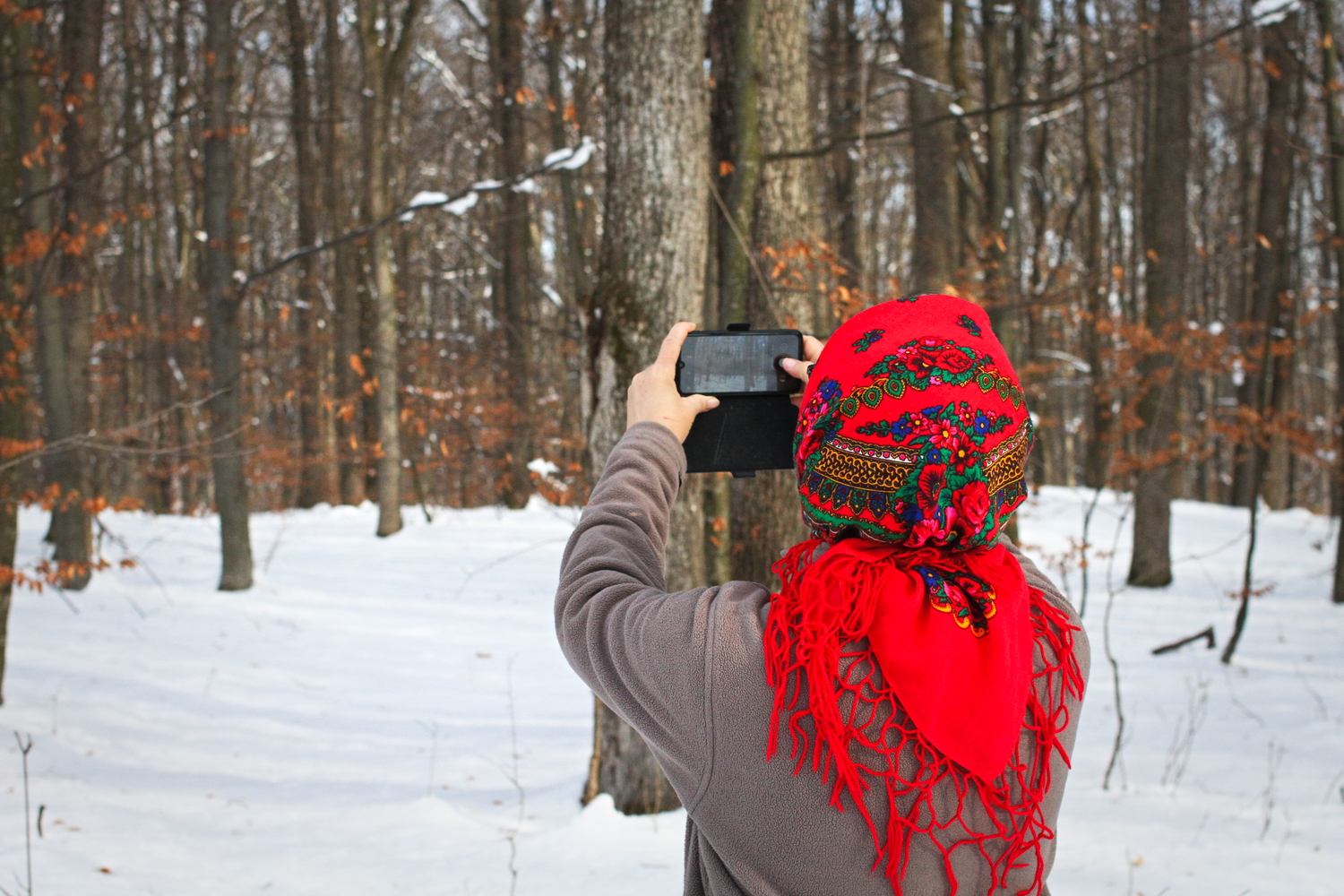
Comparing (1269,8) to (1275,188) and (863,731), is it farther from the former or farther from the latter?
(863,731)

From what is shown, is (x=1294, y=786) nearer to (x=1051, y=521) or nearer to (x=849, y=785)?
(x=849, y=785)

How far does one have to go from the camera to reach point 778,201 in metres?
6.07

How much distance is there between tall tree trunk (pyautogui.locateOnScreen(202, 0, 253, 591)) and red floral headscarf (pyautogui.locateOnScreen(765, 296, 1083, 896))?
351 inches

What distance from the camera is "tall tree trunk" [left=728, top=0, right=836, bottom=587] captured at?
604cm

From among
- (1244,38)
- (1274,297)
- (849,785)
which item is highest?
(1244,38)

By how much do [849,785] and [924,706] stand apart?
134mm

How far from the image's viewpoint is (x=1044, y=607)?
129cm

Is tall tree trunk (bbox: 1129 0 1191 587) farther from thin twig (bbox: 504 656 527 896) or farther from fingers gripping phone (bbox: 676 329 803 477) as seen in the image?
fingers gripping phone (bbox: 676 329 803 477)

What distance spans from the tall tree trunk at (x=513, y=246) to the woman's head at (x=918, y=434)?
11710 mm

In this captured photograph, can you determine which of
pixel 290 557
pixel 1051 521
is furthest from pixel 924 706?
pixel 1051 521

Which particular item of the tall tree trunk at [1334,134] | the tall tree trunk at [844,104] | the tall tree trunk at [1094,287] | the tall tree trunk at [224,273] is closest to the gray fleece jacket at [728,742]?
the tall tree trunk at [1094,287]

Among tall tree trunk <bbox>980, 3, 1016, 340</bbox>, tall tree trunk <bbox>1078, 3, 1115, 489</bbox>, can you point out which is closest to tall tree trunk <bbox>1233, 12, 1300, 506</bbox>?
tall tree trunk <bbox>1078, 3, 1115, 489</bbox>

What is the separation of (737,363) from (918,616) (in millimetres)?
578

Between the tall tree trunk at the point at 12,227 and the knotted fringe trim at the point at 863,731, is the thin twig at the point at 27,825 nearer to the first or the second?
the tall tree trunk at the point at 12,227
